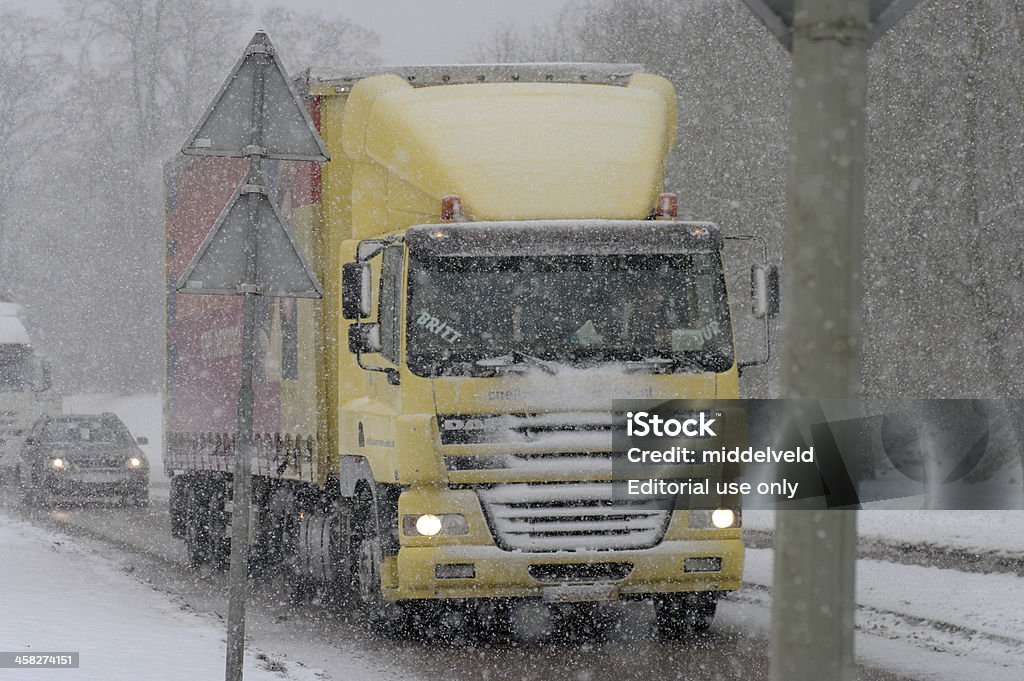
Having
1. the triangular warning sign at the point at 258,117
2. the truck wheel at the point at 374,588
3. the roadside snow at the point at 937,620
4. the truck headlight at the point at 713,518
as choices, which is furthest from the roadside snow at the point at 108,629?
the roadside snow at the point at 937,620

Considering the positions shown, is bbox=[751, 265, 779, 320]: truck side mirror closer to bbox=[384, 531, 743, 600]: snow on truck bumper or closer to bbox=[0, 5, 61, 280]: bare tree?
bbox=[384, 531, 743, 600]: snow on truck bumper

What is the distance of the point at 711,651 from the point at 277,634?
10.7 feet

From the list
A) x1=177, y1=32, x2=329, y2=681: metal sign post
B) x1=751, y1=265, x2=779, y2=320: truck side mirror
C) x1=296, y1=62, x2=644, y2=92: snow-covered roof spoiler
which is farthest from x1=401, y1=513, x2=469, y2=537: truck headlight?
x1=296, y1=62, x2=644, y2=92: snow-covered roof spoiler

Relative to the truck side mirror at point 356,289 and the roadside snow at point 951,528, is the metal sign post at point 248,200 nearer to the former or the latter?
the truck side mirror at point 356,289

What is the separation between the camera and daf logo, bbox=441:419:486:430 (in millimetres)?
10305

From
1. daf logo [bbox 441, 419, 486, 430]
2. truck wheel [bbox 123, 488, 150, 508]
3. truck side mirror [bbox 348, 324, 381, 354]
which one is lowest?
truck wheel [bbox 123, 488, 150, 508]

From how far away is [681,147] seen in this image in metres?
34.3

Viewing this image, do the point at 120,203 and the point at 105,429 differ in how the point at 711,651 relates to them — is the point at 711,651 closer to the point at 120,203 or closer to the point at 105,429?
the point at 105,429

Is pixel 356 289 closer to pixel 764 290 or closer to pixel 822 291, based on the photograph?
pixel 764 290

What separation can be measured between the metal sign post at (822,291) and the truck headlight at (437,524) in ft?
22.8

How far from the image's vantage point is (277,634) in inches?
484

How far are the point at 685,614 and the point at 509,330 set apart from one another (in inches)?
99.2

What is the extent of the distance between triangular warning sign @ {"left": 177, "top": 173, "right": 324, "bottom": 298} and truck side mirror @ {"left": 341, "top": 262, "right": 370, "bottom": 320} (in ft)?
9.11

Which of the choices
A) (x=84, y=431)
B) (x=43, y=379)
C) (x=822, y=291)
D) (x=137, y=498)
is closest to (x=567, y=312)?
(x=822, y=291)
